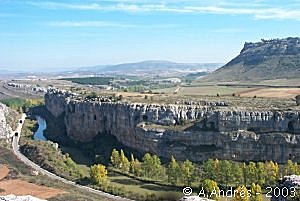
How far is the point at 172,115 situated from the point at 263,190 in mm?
30034

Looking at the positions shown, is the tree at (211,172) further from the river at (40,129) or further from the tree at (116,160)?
the river at (40,129)

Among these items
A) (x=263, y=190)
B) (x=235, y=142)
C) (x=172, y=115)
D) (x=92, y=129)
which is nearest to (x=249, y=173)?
(x=263, y=190)

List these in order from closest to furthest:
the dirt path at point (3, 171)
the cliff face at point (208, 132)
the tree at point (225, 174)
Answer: the tree at point (225, 174) → the dirt path at point (3, 171) → the cliff face at point (208, 132)

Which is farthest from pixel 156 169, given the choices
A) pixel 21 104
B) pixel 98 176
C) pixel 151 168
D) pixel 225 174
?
pixel 21 104

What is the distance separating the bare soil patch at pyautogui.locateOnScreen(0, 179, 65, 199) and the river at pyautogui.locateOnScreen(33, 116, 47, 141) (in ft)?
170

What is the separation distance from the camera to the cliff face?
83.1 meters

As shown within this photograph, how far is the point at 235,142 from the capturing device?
84562 millimetres

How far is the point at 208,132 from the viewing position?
86.8 meters

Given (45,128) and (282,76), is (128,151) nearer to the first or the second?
(45,128)

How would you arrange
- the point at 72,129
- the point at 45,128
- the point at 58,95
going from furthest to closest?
the point at 58,95 < the point at 45,128 < the point at 72,129

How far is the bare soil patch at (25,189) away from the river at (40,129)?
51.7m

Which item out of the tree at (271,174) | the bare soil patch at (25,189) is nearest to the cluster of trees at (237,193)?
the tree at (271,174)

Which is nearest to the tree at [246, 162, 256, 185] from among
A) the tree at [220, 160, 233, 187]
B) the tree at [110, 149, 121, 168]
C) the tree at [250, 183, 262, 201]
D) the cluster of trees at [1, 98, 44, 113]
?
the tree at [220, 160, 233, 187]

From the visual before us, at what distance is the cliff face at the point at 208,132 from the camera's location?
83125 millimetres
